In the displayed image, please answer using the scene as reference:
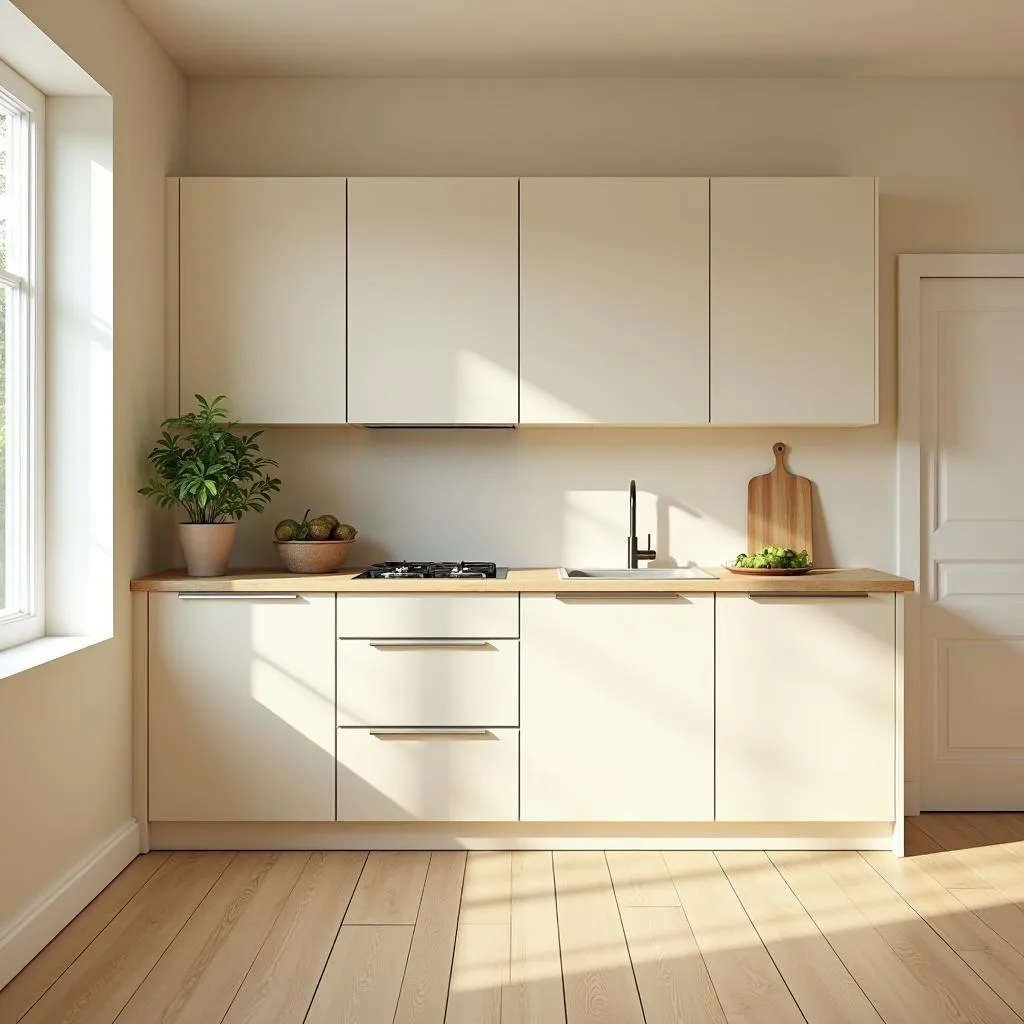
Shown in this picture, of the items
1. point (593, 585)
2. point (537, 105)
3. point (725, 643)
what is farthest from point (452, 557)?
point (537, 105)

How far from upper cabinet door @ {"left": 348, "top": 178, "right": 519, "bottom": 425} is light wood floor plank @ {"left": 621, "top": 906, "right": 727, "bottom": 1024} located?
1674 millimetres

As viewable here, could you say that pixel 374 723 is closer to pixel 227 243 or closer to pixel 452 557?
pixel 452 557

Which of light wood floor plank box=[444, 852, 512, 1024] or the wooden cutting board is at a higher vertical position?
the wooden cutting board

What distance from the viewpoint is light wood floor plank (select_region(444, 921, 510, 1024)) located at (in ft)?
7.65

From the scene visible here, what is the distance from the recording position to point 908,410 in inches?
150

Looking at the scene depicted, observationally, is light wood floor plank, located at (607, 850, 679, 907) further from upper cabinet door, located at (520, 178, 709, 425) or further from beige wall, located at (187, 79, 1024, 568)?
upper cabinet door, located at (520, 178, 709, 425)

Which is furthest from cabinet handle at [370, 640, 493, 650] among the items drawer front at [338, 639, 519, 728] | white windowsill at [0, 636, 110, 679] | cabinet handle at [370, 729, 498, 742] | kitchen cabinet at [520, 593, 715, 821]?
white windowsill at [0, 636, 110, 679]

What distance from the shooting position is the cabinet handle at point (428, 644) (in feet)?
11.0

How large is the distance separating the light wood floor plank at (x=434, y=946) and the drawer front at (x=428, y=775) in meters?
0.18

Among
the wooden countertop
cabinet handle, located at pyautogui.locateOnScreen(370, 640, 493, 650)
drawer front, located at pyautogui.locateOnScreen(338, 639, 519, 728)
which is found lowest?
drawer front, located at pyautogui.locateOnScreen(338, 639, 519, 728)

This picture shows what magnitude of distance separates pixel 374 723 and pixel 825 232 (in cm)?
226

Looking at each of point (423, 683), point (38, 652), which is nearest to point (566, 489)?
point (423, 683)

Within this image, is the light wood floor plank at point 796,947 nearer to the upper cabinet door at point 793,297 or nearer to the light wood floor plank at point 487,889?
the light wood floor plank at point 487,889

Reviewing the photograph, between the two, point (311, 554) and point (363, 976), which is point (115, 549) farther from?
point (363, 976)
